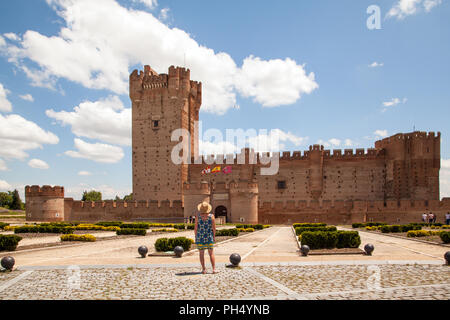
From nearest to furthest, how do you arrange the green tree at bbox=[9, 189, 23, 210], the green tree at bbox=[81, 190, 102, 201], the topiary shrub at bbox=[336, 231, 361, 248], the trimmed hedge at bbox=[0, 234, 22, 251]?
the topiary shrub at bbox=[336, 231, 361, 248] → the trimmed hedge at bbox=[0, 234, 22, 251] → the green tree at bbox=[9, 189, 23, 210] → the green tree at bbox=[81, 190, 102, 201]

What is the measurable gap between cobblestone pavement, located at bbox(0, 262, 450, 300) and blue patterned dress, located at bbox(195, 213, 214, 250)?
23.5 inches

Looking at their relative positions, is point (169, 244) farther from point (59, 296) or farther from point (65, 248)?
point (59, 296)

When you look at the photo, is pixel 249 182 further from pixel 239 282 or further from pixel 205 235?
pixel 239 282

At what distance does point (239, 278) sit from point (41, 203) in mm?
32883

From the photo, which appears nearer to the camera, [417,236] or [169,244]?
[169,244]

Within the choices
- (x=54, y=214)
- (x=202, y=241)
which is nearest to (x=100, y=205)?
(x=54, y=214)

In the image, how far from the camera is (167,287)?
258 inches

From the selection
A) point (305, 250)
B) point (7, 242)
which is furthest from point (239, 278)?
point (7, 242)

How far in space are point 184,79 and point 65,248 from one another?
99.5 ft

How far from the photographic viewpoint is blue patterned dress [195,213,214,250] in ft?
25.9

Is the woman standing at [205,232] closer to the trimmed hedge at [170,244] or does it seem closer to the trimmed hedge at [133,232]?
the trimmed hedge at [170,244]

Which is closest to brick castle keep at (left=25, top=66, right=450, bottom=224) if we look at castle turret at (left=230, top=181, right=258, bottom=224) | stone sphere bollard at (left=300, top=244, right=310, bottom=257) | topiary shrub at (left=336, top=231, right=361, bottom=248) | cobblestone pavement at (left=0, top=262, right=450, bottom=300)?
castle turret at (left=230, top=181, right=258, bottom=224)

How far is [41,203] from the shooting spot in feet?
115

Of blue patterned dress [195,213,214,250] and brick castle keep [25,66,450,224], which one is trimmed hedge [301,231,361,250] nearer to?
blue patterned dress [195,213,214,250]
